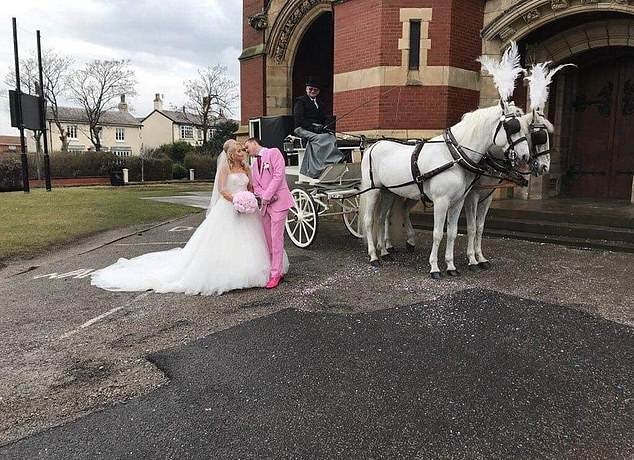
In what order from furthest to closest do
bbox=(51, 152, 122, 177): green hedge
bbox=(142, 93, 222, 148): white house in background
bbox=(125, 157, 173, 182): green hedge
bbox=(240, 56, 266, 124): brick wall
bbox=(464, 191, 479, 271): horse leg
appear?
bbox=(142, 93, 222, 148): white house in background
bbox=(125, 157, 173, 182): green hedge
bbox=(51, 152, 122, 177): green hedge
bbox=(240, 56, 266, 124): brick wall
bbox=(464, 191, 479, 271): horse leg

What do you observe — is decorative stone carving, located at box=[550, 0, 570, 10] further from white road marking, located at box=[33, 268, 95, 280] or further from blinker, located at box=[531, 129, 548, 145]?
white road marking, located at box=[33, 268, 95, 280]

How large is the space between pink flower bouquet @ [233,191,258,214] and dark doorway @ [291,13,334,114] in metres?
9.12

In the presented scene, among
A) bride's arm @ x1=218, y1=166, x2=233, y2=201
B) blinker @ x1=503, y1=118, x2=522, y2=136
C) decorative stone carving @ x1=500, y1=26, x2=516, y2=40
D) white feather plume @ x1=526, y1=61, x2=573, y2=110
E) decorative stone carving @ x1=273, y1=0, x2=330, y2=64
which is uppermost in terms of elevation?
decorative stone carving @ x1=273, y1=0, x2=330, y2=64

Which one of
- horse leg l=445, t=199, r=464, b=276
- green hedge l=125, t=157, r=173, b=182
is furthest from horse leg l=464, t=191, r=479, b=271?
→ green hedge l=125, t=157, r=173, b=182

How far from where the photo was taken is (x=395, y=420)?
3000 mm

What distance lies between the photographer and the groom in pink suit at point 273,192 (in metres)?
6.16

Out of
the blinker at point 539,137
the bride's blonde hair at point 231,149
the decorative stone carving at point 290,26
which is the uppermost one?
the decorative stone carving at point 290,26

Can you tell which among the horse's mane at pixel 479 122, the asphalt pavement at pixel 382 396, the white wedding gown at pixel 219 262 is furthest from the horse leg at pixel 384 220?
the asphalt pavement at pixel 382 396

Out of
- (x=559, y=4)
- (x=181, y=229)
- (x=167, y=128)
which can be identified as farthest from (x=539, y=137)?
(x=167, y=128)

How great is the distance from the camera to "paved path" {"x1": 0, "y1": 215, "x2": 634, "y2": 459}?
284 cm

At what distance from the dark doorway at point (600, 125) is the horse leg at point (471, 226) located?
631 centimetres

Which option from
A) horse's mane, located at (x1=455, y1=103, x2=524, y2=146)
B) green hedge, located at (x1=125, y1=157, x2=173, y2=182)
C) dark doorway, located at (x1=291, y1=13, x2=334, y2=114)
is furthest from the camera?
green hedge, located at (x1=125, y1=157, x2=173, y2=182)

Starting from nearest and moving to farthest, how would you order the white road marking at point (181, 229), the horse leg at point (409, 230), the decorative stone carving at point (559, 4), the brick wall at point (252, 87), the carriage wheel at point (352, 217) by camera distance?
the horse leg at point (409, 230), the carriage wheel at point (352, 217), the decorative stone carving at point (559, 4), the white road marking at point (181, 229), the brick wall at point (252, 87)

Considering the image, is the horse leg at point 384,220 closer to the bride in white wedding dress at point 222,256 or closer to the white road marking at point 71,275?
the bride in white wedding dress at point 222,256
